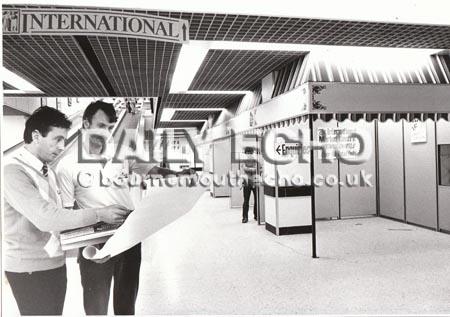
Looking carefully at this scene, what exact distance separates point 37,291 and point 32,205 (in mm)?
375

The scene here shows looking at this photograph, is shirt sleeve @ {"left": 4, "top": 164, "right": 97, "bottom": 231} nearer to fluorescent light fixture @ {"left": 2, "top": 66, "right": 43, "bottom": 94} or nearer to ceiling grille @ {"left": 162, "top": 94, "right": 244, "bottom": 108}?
fluorescent light fixture @ {"left": 2, "top": 66, "right": 43, "bottom": 94}

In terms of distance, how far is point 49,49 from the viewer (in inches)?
142

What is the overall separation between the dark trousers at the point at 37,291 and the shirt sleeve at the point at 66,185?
297mm

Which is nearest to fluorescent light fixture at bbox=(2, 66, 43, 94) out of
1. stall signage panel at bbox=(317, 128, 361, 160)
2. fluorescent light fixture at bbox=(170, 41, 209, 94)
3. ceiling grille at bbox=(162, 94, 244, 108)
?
fluorescent light fixture at bbox=(170, 41, 209, 94)

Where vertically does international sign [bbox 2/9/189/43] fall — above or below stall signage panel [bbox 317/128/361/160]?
above

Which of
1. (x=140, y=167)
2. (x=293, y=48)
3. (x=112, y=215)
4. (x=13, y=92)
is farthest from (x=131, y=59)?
(x=112, y=215)

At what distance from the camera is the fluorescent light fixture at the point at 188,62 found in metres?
4.62

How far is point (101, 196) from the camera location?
6.07 ft

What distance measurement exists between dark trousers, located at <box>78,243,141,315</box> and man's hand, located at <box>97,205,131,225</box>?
229 millimetres

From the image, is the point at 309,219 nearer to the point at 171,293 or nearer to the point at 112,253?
the point at 171,293

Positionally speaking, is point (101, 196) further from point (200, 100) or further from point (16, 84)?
point (200, 100)

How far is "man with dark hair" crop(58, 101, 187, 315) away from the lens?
5.97 feet

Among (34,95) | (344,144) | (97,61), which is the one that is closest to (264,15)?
(34,95)

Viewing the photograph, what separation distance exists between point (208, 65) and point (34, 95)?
149 inches
